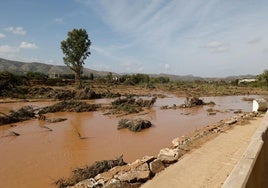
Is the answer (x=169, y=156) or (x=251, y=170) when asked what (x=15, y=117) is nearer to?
(x=169, y=156)

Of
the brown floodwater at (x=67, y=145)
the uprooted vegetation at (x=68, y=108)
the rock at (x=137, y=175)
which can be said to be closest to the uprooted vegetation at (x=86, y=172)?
the brown floodwater at (x=67, y=145)

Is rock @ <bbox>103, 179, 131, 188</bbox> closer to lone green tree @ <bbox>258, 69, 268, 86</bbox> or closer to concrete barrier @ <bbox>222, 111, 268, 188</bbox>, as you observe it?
concrete barrier @ <bbox>222, 111, 268, 188</bbox>

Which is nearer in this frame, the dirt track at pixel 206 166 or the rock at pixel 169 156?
the dirt track at pixel 206 166

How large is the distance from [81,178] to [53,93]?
78.0ft

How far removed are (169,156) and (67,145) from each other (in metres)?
4.75

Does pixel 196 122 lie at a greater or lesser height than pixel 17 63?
lesser

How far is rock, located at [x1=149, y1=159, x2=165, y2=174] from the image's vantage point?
6.44 m

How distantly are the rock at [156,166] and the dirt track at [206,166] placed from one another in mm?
153

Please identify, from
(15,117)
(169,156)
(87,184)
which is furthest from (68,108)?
(87,184)

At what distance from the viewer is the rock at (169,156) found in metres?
7.14

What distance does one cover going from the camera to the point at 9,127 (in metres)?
13.9

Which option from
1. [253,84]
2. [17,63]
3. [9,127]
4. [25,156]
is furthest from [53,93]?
[17,63]

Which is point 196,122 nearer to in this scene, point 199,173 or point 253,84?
point 199,173

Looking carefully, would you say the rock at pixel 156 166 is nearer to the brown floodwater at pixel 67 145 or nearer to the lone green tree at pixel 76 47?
the brown floodwater at pixel 67 145
